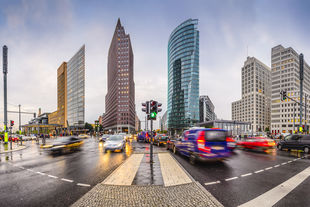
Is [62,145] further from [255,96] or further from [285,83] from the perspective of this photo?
[255,96]

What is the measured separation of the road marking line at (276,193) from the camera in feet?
12.9

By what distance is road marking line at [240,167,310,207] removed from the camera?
3.94 m

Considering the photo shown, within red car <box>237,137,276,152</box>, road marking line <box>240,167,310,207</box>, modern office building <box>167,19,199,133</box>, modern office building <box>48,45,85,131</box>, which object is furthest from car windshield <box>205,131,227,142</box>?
modern office building <box>48,45,85,131</box>

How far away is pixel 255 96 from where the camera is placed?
386 ft

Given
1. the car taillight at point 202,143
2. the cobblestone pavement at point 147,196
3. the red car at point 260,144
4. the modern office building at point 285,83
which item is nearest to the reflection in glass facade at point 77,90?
the red car at point 260,144

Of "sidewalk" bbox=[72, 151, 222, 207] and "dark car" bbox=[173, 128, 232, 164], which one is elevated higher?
"dark car" bbox=[173, 128, 232, 164]

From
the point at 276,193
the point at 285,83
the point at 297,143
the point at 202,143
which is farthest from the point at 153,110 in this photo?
the point at 285,83

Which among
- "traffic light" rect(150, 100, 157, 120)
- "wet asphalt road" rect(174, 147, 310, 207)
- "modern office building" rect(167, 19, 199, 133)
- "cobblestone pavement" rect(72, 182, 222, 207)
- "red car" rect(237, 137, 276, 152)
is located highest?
"modern office building" rect(167, 19, 199, 133)

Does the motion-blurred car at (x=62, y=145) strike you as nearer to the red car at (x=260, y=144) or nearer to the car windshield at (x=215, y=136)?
the car windshield at (x=215, y=136)

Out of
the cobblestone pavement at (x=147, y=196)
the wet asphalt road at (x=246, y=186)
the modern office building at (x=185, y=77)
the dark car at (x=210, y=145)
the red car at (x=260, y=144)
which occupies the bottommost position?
the red car at (x=260, y=144)

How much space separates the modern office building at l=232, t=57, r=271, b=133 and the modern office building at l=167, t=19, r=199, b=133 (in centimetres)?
5603

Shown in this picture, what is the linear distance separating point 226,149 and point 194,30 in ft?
336

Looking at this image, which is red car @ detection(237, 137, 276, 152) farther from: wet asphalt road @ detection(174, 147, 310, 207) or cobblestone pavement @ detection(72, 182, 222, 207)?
cobblestone pavement @ detection(72, 182, 222, 207)

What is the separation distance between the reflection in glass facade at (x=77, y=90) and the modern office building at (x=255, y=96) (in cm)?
12818
